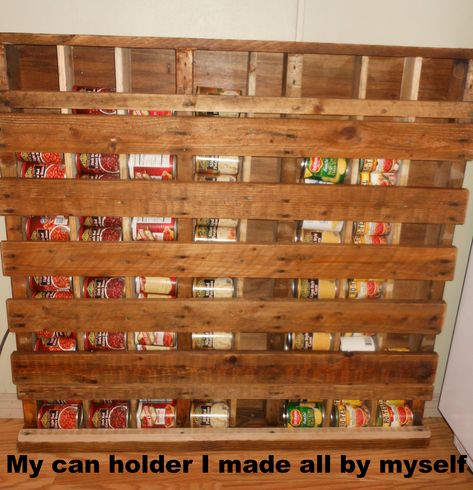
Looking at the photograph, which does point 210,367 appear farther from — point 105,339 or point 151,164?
point 151,164

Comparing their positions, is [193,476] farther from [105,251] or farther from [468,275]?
[468,275]

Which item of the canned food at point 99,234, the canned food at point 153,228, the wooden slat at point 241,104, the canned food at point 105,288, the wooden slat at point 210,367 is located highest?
the wooden slat at point 241,104

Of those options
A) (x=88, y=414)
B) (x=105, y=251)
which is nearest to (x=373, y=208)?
(x=105, y=251)

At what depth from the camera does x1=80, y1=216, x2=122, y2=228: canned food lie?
1648 mm

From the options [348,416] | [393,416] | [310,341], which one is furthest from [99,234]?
[393,416]

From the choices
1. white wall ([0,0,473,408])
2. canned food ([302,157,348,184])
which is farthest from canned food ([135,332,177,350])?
white wall ([0,0,473,408])

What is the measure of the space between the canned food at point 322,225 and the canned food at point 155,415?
0.82m

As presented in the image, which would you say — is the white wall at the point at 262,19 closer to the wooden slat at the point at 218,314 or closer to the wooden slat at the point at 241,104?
the wooden slat at the point at 241,104

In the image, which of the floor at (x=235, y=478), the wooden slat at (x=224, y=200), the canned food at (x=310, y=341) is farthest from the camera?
the canned food at (x=310, y=341)

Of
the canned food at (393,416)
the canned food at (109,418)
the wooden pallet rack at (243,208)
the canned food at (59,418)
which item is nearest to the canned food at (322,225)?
the wooden pallet rack at (243,208)

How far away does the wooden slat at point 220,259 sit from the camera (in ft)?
5.19

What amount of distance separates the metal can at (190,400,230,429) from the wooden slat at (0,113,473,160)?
924 mm

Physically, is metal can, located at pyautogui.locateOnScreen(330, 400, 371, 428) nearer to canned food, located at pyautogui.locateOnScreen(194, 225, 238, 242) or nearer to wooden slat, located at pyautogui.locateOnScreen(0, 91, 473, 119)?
canned food, located at pyautogui.locateOnScreen(194, 225, 238, 242)

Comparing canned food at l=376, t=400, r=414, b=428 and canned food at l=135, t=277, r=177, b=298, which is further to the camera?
canned food at l=376, t=400, r=414, b=428
